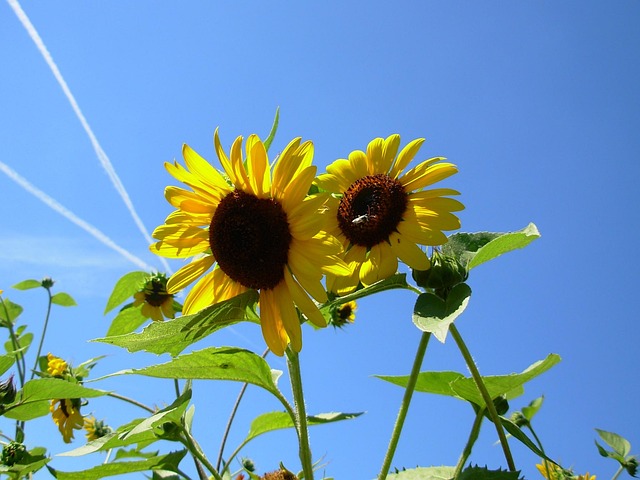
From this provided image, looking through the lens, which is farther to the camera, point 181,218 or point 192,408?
point 192,408

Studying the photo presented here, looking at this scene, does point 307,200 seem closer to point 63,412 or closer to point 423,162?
point 423,162

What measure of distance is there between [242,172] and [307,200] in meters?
0.17

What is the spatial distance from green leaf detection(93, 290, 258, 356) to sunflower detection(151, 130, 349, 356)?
0.07 meters

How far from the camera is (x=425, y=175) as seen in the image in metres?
1.59

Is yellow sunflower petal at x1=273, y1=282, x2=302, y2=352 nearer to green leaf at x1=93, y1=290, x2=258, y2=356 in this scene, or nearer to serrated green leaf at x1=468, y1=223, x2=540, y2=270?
green leaf at x1=93, y1=290, x2=258, y2=356

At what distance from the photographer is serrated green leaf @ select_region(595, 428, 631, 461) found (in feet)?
7.92

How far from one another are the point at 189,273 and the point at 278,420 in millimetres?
753

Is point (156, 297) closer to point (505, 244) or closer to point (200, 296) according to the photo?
point (200, 296)

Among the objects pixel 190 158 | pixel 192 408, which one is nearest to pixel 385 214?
pixel 190 158

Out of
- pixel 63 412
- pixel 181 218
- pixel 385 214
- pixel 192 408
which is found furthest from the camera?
pixel 63 412

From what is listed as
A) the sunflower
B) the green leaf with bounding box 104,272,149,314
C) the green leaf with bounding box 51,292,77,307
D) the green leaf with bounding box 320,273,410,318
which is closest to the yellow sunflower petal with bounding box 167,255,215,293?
the sunflower

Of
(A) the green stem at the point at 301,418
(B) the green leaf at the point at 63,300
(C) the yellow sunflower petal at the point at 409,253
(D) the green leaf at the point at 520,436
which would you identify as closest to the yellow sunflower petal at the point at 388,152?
(C) the yellow sunflower petal at the point at 409,253

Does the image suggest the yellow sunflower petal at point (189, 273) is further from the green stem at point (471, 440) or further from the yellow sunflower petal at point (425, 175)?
the green stem at point (471, 440)

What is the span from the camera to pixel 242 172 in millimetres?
1350
